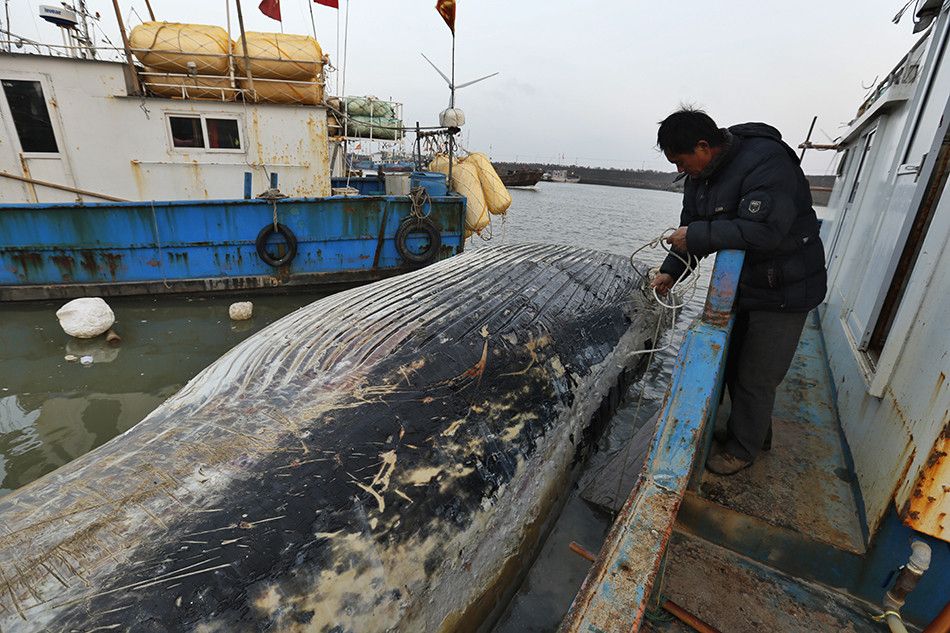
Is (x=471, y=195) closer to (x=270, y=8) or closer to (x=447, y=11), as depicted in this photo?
(x=447, y=11)

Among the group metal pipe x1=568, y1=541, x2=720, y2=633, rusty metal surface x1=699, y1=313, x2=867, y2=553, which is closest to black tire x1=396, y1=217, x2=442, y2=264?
rusty metal surface x1=699, y1=313, x2=867, y2=553

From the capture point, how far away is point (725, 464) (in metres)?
→ 2.67

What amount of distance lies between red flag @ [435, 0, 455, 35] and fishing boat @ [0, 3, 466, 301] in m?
2.33

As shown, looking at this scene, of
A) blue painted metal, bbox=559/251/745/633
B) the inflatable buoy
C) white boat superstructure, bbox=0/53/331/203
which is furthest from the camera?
white boat superstructure, bbox=0/53/331/203

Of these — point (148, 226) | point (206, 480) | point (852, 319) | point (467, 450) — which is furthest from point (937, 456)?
point (148, 226)

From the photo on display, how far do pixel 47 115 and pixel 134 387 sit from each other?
5488mm

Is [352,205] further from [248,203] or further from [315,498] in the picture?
[315,498]

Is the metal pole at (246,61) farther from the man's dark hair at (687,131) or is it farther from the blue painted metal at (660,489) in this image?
the blue painted metal at (660,489)

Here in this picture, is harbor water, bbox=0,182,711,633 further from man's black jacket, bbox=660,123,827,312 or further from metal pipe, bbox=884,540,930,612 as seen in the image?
metal pipe, bbox=884,540,930,612

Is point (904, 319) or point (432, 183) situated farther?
point (432, 183)

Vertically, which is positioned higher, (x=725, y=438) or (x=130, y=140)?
(x=130, y=140)

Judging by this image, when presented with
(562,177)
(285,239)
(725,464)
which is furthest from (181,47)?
(562,177)

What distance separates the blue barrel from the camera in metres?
9.00

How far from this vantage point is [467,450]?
2.14m
